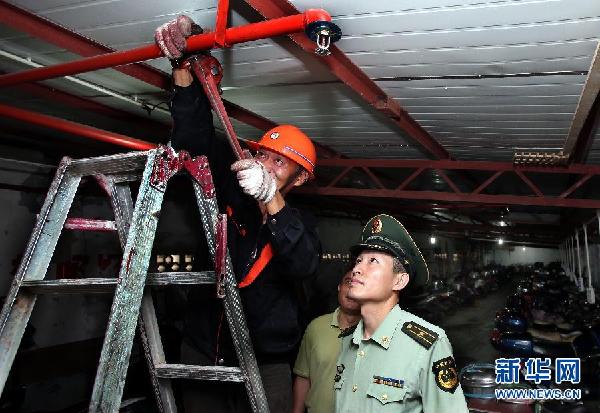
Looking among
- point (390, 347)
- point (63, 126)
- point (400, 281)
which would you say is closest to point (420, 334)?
point (390, 347)

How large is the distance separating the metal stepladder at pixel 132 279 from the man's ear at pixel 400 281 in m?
1.11

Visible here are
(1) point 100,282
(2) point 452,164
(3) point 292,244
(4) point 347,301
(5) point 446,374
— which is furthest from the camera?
(2) point 452,164

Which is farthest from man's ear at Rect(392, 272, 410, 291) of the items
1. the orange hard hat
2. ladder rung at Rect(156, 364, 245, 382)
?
ladder rung at Rect(156, 364, 245, 382)

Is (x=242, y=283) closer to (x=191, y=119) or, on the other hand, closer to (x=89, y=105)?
(x=191, y=119)

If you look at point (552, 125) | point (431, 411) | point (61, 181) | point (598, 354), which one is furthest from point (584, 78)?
point (598, 354)

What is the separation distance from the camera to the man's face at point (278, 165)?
3.20m

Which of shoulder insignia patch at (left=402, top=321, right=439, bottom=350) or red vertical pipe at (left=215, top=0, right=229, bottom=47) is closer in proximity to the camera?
red vertical pipe at (left=215, top=0, right=229, bottom=47)

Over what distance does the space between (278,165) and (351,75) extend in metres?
1.33

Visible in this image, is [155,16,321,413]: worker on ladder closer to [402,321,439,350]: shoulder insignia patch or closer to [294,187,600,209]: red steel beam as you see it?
[402,321,439,350]: shoulder insignia patch

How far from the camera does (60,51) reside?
3.91 m

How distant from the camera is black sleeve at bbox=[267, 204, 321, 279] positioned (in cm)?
242

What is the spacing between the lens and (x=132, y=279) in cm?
197

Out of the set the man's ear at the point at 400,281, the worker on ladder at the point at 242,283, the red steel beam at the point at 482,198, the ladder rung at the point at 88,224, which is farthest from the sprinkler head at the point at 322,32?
the red steel beam at the point at 482,198

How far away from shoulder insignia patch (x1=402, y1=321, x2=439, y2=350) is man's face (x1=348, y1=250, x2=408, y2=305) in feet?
0.79
